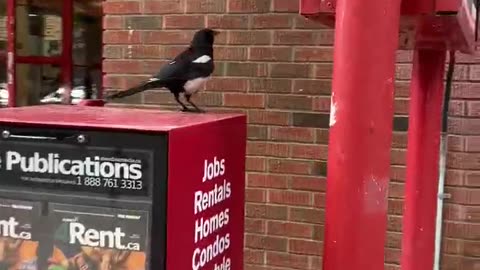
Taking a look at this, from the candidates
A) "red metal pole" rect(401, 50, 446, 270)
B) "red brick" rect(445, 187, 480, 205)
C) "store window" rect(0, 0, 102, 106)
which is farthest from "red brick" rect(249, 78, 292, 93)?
"store window" rect(0, 0, 102, 106)

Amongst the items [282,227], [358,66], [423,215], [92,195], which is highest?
[358,66]

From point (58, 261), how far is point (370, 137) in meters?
0.76

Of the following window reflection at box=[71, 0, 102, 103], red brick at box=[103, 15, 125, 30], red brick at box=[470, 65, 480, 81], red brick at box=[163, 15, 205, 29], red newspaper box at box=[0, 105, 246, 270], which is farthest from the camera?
window reflection at box=[71, 0, 102, 103]

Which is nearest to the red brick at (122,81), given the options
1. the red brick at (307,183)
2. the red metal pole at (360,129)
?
the red brick at (307,183)

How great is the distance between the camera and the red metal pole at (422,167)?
2684mm

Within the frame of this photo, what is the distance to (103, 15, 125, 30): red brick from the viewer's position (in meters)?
5.00

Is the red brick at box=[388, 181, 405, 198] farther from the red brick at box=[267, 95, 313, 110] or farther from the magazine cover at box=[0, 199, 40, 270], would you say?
the magazine cover at box=[0, 199, 40, 270]

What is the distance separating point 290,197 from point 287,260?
15.1 inches

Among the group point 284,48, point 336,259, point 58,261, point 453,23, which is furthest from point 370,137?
point 284,48

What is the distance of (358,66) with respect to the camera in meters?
1.55

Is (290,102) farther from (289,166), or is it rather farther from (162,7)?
(162,7)

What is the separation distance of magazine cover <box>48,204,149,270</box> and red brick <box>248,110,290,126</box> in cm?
292

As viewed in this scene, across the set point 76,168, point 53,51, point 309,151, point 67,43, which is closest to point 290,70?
point 309,151

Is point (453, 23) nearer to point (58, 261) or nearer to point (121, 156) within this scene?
point (121, 156)
